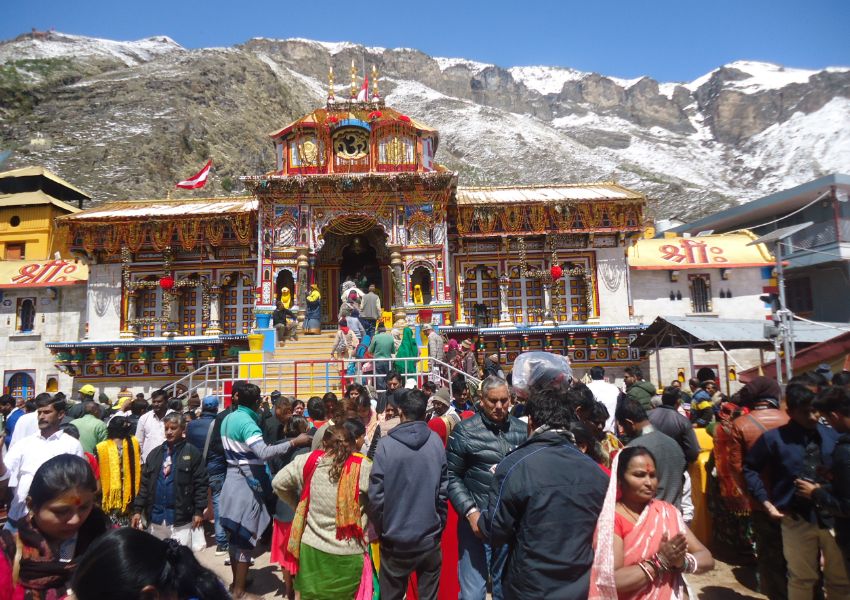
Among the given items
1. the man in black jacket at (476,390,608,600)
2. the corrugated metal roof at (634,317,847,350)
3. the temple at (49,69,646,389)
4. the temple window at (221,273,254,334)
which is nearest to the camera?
the man in black jacket at (476,390,608,600)

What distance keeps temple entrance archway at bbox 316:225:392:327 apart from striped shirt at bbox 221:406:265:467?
56.1 ft

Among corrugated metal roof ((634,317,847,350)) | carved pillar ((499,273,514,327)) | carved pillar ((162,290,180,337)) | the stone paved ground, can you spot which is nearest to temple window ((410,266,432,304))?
carved pillar ((499,273,514,327))

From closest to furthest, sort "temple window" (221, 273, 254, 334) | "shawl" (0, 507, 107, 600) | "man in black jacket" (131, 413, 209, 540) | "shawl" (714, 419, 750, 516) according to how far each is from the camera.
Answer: "shawl" (0, 507, 107, 600), "shawl" (714, 419, 750, 516), "man in black jacket" (131, 413, 209, 540), "temple window" (221, 273, 254, 334)

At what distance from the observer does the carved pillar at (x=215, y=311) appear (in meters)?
22.7

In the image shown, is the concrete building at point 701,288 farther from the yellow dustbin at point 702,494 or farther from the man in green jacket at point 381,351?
the yellow dustbin at point 702,494

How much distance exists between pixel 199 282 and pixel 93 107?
5460 centimetres

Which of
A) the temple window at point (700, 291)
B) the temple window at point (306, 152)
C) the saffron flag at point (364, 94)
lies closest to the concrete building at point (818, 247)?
the temple window at point (700, 291)

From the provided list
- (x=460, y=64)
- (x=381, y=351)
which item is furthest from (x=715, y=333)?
(x=460, y=64)

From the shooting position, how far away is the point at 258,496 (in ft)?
19.3

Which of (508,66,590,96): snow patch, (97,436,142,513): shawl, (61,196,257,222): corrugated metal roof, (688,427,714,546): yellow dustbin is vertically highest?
(508,66,590,96): snow patch

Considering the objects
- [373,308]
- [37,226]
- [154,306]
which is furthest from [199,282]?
[37,226]

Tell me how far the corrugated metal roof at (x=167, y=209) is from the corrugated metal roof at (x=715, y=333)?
15.6m

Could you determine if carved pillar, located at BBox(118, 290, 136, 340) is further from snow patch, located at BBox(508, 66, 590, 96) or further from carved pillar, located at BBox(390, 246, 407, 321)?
snow patch, located at BBox(508, 66, 590, 96)

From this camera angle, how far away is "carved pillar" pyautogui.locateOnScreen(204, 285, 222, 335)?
22.7m
